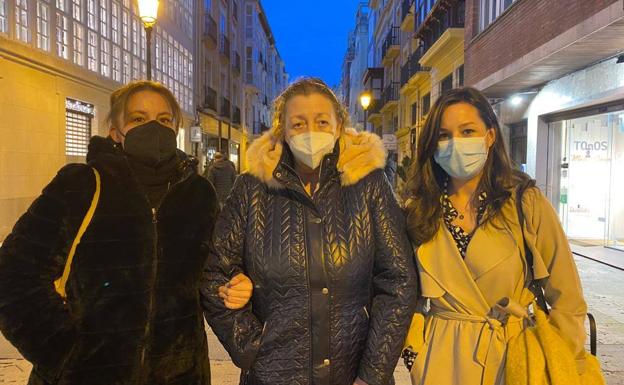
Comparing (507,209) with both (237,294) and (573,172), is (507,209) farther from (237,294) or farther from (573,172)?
(573,172)

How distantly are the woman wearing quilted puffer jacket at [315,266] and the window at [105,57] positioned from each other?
14.4 metres

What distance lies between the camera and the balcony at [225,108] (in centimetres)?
3189

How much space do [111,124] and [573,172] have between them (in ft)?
38.8

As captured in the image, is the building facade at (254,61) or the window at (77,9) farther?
the building facade at (254,61)

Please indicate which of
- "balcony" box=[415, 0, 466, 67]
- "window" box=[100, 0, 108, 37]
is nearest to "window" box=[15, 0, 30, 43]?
"window" box=[100, 0, 108, 37]

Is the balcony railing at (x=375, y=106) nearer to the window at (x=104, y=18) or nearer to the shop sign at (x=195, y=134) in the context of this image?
the shop sign at (x=195, y=134)

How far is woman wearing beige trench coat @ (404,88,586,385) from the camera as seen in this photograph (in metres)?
2.10

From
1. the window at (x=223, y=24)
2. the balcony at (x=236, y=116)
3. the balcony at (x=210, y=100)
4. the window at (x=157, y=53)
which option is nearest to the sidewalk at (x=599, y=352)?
the window at (x=157, y=53)

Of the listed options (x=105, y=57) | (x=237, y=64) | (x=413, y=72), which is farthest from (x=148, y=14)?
(x=237, y=64)

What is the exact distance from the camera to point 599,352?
4688mm

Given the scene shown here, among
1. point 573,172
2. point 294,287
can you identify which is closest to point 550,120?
point 573,172

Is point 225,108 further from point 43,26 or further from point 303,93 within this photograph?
point 303,93

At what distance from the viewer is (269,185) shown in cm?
216

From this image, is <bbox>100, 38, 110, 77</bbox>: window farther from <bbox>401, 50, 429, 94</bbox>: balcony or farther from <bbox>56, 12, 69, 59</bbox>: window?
<bbox>401, 50, 429, 94</bbox>: balcony
